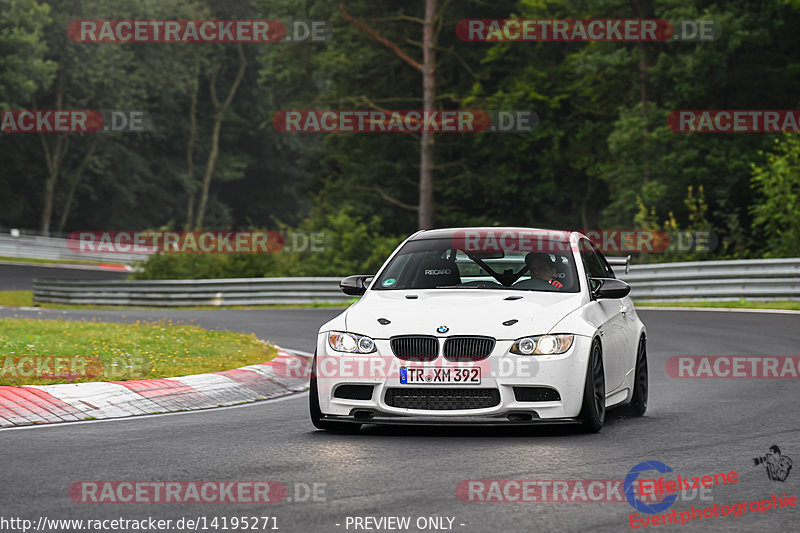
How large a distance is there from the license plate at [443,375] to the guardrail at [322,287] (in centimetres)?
1688

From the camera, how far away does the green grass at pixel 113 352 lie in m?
12.4

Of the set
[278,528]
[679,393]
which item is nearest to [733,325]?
[679,393]

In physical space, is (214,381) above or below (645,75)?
below

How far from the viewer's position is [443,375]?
906 cm

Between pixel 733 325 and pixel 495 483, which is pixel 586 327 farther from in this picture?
pixel 733 325

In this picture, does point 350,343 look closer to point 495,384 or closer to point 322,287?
point 495,384

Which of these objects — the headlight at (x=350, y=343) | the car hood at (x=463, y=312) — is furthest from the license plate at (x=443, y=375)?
the headlight at (x=350, y=343)

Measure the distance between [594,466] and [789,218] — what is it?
2282cm

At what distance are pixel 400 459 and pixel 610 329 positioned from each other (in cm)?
266

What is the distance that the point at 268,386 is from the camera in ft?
42.8

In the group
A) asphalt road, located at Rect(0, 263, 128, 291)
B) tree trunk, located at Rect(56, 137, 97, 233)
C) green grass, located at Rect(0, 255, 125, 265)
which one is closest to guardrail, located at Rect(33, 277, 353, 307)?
asphalt road, located at Rect(0, 263, 128, 291)
